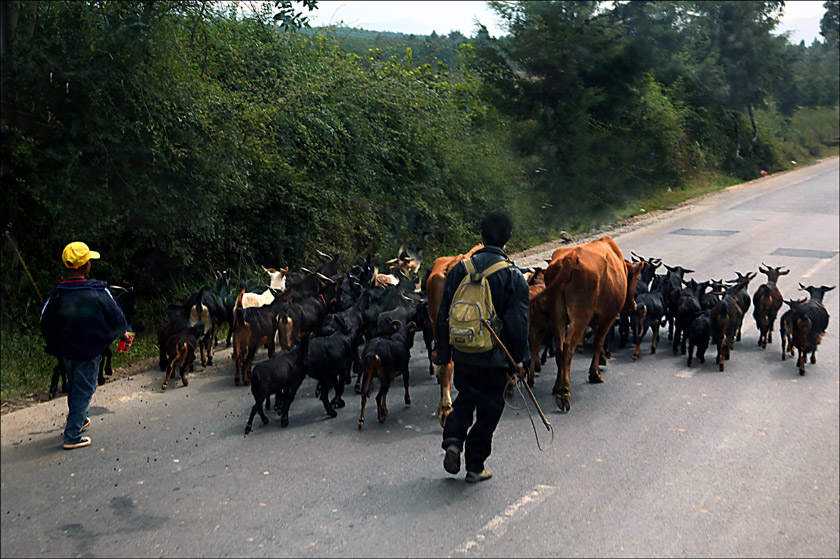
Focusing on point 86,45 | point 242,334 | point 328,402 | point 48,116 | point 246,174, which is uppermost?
point 86,45

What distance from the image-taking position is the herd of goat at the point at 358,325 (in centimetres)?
767

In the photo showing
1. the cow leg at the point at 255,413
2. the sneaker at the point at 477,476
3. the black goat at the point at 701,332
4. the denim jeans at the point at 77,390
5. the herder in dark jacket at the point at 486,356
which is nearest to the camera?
the herder in dark jacket at the point at 486,356

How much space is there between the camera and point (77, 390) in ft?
22.2

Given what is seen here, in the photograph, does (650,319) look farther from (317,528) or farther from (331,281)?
(317,528)

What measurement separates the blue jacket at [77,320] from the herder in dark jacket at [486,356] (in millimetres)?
2906

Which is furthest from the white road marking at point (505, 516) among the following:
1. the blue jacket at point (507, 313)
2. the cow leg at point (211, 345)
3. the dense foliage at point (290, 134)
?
the dense foliage at point (290, 134)

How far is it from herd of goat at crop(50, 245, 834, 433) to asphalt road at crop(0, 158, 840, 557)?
36 centimetres

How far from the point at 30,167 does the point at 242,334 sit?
3773 mm

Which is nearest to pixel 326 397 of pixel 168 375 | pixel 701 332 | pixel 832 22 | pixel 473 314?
pixel 168 375

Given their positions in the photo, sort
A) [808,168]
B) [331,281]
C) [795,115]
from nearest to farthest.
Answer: [331,281]
[808,168]
[795,115]

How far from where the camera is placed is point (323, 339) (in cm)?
788

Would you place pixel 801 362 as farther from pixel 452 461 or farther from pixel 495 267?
pixel 452 461

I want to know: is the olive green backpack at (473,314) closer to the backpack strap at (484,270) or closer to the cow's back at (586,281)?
the backpack strap at (484,270)

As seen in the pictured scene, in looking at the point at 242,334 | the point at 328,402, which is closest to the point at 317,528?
the point at 328,402
